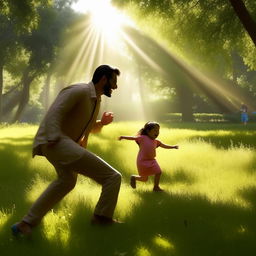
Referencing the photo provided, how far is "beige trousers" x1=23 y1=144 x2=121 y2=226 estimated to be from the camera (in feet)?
15.5

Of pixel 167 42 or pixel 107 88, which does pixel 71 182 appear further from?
pixel 167 42

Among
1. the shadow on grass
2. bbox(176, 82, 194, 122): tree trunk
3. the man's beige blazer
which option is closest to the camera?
the shadow on grass

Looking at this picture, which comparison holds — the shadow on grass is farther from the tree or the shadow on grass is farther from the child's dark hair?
the tree

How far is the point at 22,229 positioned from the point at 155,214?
181 centimetres

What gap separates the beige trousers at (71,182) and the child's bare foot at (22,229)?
0.17ft

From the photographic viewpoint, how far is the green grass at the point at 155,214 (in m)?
4.55

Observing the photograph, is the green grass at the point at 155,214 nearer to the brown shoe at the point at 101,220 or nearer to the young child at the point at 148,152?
the brown shoe at the point at 101,220

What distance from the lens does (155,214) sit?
5.66 meters

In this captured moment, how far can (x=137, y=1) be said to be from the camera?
1304cm

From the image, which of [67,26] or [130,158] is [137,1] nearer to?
[130,158]

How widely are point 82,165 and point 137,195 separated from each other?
2.15 metres

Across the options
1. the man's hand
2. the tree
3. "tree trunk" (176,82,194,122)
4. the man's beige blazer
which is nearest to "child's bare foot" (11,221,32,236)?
the man's beige blazer

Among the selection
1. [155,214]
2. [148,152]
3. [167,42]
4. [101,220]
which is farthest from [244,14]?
[101,220]

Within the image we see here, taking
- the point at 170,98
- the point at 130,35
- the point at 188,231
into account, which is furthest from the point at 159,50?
the point at 188,231
